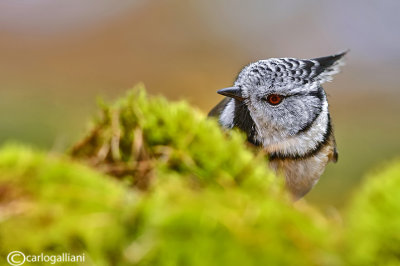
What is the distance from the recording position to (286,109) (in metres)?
3.19

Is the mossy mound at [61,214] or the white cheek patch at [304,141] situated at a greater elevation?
the white cheek patch at [304,141]

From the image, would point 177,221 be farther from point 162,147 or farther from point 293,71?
point 293,71

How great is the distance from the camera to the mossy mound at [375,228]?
112 cm

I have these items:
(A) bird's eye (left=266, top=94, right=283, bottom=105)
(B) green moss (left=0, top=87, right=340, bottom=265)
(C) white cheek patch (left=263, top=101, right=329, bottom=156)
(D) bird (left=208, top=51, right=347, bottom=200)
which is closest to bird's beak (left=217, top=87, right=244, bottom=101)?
(D) bird (left=208, top=51, right=347, bottom=200)

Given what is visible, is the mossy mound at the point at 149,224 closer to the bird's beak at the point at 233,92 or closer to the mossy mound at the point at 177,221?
the mossy mound at the point at 177,221

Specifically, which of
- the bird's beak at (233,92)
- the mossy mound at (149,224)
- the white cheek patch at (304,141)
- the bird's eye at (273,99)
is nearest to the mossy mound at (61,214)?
the mossy mound at (149,224)

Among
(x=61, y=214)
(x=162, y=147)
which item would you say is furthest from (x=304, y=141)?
(x=61, y=214)

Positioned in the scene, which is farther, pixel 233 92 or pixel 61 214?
pixel 233 92

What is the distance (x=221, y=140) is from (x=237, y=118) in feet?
5.57

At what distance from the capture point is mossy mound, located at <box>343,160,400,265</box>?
1.12 meters

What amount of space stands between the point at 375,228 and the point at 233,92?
2.04 metres

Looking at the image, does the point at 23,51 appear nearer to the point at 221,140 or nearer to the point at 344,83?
the point at 344,83

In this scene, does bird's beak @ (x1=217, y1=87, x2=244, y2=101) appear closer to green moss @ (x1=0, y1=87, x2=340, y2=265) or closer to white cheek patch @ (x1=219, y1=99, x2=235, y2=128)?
white cheek patch @ (x1=219, y1=99, x2=235, y2=128)

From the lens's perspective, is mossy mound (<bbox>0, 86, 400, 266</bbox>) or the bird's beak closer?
mossy mound (<bbox>0, 86, 400, 266</bbox>)
